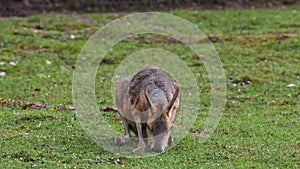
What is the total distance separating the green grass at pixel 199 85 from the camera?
28.9 feet

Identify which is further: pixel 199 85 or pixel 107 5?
pixel 107 5

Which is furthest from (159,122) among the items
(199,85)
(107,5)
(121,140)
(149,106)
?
(107,5)

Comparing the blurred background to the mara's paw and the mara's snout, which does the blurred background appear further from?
the mara's paw

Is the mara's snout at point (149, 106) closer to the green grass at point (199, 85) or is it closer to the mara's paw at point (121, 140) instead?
the mara's paw at point (121, 140)

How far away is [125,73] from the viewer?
53.2ft

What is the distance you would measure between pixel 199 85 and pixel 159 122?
6.74m

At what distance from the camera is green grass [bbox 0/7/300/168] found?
28.9 ft

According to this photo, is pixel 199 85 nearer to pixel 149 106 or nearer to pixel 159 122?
pixel 149 106

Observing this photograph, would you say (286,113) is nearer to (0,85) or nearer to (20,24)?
(0,85)

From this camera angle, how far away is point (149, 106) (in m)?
8.82

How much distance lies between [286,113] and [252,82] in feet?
A: 9.48

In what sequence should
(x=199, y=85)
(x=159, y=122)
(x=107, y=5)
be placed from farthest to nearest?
(x=107, y=5) → (x=199, y=85) → (x=159, y=122)

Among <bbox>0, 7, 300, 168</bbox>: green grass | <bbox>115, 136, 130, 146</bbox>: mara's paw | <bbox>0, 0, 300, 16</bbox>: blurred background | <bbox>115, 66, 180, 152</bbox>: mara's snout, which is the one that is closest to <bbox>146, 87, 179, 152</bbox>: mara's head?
<bbox>115, 66, 180, 152</bbox>: mara's snout

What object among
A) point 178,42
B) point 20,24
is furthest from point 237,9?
point 20,24
